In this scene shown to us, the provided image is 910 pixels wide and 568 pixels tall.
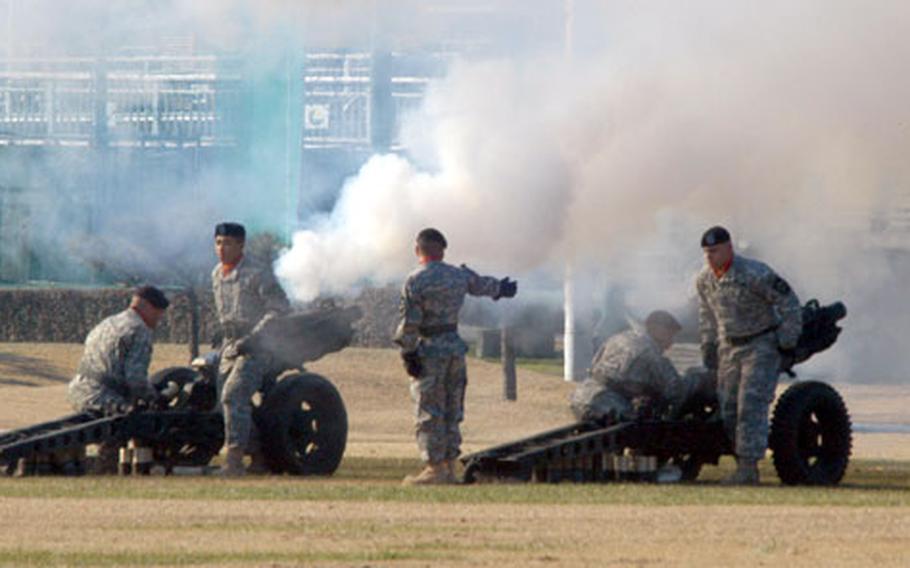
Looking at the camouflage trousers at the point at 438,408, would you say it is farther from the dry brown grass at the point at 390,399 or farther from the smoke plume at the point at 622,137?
the dry brown grass at the point at 390,399

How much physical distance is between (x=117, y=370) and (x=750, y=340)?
5460 millimetres

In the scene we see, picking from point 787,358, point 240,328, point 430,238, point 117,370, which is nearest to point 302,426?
point 240,328

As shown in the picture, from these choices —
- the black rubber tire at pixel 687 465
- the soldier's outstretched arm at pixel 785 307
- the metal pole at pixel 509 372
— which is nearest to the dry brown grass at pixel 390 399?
the metal pole at pixel 509 372

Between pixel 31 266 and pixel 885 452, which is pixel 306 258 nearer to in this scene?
pixel 885 452

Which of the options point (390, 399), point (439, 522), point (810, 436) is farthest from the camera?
point (390, 399)

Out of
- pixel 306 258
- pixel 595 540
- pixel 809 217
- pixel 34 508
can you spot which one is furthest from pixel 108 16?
pixel 595 540

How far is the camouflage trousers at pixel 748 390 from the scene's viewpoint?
1961 cm

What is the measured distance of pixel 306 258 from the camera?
897 inches

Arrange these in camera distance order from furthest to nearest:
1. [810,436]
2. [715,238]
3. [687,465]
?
[687,465] < [810,436] < [715,238]

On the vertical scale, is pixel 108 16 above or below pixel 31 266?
above

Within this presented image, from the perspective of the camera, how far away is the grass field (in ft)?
45.7

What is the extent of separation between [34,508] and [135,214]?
22824 mm

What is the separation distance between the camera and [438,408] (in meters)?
19.6

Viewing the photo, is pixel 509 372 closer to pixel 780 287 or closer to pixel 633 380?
pixel 633 380
